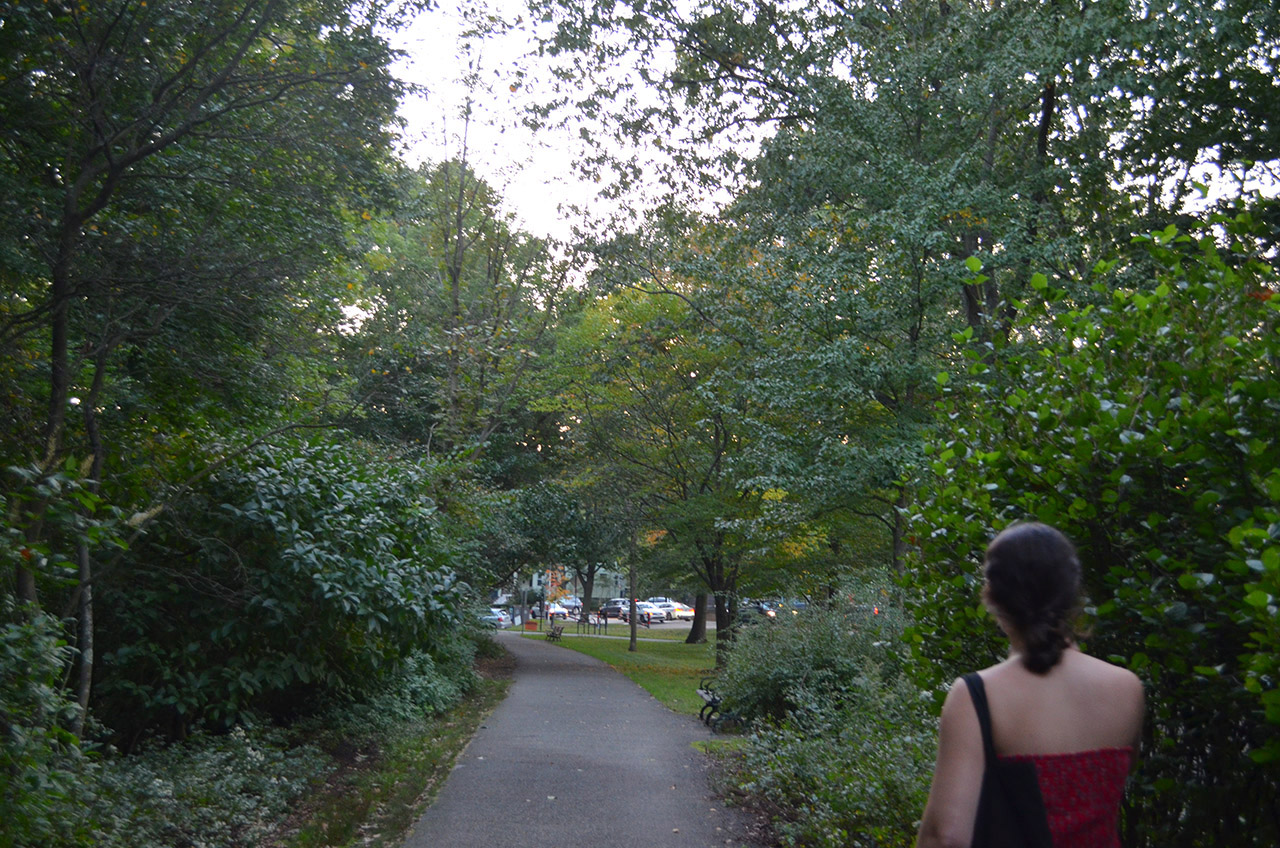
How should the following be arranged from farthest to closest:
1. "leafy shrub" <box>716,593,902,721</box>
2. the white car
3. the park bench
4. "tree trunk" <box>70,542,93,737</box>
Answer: the white car < the park bench < "leafy shrub" <box>716,593,902,721</box> < "tree trunk" <box>70,542,93,737</box>

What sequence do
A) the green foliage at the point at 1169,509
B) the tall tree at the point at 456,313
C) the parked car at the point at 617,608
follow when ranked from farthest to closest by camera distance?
the parked car at the point at 617,608, the tall tree at the point at 456,313, the green foliage at the point at 1169,509

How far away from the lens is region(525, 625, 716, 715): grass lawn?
2138 centimetres

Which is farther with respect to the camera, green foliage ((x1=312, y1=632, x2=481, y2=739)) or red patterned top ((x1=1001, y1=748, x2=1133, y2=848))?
green foliage ((x1=312, y1=632, x2=481, y2=739))

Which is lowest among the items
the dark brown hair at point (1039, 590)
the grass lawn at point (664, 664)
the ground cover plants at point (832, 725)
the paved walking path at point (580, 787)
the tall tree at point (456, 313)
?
the grass lawn at point (664, 664)

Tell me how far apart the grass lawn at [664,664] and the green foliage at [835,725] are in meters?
4.91

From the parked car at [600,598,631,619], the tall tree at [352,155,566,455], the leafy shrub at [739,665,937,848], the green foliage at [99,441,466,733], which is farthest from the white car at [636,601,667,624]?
the green foliage at [99,441,466,733]

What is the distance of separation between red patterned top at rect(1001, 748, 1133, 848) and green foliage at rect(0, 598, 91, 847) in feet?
14.9

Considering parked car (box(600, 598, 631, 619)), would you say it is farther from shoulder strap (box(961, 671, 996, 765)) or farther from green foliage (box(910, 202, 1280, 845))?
shoulder strap (box(961, 671, 996, 765))

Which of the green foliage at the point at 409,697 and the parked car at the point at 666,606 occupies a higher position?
the green foliage at the point at 409,697

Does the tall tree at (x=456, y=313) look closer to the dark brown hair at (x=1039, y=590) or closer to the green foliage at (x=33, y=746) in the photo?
the green foliage at (x=33, y=746)

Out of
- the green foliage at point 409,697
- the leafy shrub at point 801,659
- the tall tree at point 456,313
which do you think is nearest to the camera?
the green foliage at point 409,697

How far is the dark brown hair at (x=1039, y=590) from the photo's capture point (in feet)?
8.04

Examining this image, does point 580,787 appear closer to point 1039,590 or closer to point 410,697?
point 410,697

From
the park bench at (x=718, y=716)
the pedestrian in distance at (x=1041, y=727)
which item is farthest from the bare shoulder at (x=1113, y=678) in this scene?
the park bench at (x=718, y=716)
